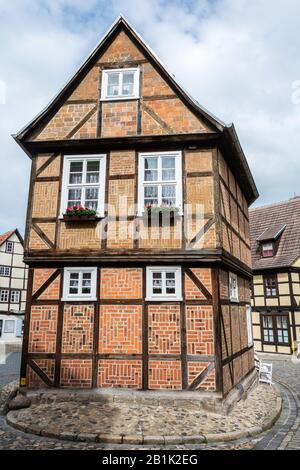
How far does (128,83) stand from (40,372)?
841 cm

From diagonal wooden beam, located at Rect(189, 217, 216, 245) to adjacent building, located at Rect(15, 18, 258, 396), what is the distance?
0.03 meters

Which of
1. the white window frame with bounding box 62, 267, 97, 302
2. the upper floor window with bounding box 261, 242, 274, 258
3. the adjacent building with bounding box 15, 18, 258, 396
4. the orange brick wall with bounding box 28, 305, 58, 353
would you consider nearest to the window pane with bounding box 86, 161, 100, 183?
the adjacent building with bounding box 15, 18, 258, 396

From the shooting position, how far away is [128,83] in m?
10.2

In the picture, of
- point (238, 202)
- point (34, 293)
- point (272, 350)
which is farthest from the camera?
point (272, 350)

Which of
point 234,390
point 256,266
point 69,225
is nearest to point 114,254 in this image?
point 69,225

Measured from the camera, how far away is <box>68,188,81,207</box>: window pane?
31.6ft

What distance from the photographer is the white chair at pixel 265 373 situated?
39.9 ft

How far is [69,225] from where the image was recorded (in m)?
9.38

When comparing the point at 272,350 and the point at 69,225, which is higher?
the point at 69,225

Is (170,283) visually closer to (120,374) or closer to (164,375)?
(164,375)

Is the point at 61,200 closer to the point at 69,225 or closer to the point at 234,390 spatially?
the point at 69,225

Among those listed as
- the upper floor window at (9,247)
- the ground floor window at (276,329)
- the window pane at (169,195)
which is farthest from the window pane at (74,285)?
the upper floor window at (9,247)

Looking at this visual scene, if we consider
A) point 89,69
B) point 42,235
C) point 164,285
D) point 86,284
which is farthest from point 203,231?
point 89,69
